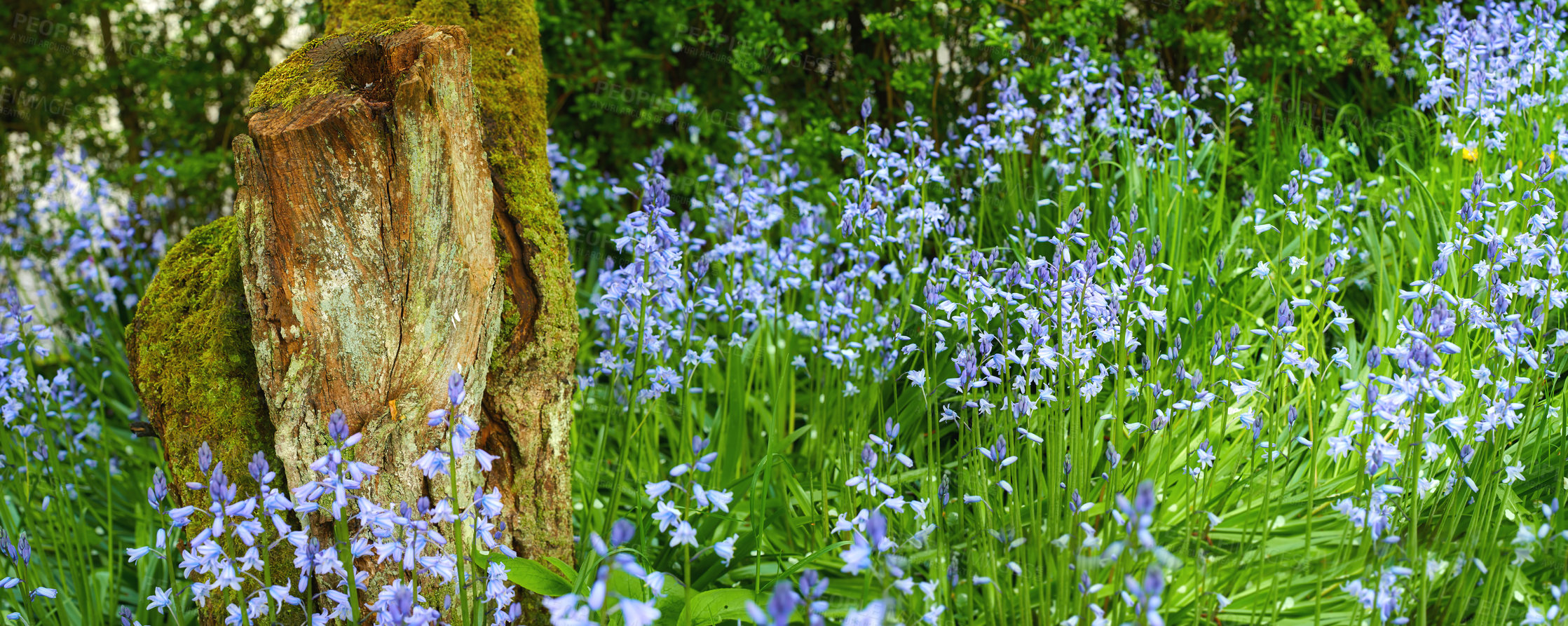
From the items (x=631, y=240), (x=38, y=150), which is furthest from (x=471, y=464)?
(x=38, y=150)

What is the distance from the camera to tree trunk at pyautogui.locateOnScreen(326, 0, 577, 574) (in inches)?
103

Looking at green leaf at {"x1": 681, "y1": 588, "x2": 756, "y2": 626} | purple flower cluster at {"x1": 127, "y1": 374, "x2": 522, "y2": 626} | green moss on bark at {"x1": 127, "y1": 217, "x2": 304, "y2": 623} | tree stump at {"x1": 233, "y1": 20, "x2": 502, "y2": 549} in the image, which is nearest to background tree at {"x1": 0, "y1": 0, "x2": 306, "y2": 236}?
green moss on bark at {"x1": 127, "y1": 217, "x2": 304, "y2": 623}

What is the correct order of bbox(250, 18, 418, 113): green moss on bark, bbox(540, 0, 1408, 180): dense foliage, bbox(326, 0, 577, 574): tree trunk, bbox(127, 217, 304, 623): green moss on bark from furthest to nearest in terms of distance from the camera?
bbox(540, 0, 1408, 180): dense foliage, bbox(326, 0, 577, 574): tree trunk, bbox(127, 217, 304, 623): green moss on bark, bbox(250, 18, 418, 113): green moss on bark

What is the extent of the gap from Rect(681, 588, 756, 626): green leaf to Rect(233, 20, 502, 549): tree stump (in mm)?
715

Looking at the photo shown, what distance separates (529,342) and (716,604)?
2.87 feet

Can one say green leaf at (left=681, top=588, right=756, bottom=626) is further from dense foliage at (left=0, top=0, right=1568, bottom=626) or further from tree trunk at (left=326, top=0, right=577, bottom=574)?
tree trunk at (left=326, top=0, right=577, bottom=574)

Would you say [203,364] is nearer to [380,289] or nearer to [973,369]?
[380,289]

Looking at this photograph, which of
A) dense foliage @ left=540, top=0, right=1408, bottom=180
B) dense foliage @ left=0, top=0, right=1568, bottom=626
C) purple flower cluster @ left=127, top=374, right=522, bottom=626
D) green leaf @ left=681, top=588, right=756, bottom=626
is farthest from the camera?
dense foliage @ left=540, top=0, right=1408, bottom=180

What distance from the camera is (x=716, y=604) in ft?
7.25

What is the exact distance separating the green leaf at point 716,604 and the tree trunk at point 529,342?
659 mm

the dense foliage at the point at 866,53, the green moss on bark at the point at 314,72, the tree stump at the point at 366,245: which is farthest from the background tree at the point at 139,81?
the tree stump at the point at 366,245

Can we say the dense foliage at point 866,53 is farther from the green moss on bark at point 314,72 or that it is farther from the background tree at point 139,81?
the green moss on bark at point 314,72

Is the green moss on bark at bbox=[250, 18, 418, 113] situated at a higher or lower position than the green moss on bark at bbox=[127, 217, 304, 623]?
higher

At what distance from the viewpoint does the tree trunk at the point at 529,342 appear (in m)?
2.62
